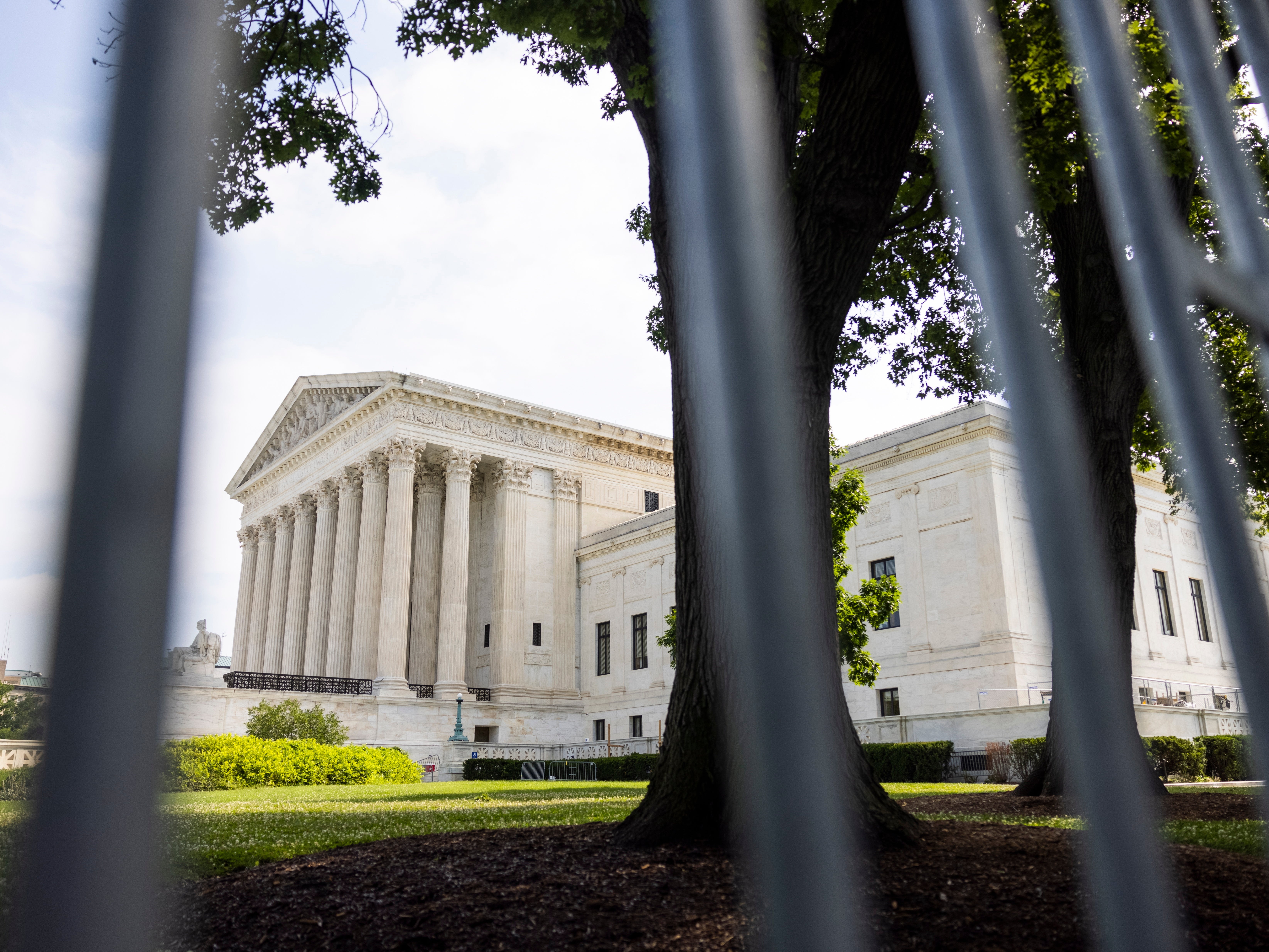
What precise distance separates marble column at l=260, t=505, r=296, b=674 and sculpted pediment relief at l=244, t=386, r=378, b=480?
3692mm

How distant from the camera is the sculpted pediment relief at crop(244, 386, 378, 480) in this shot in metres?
47.7

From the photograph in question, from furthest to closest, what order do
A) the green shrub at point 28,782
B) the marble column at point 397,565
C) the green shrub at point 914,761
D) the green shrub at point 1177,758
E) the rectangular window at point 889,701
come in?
the marble column at point 397,565 → the rectangular window at point 889,701 → the green shrub at point 914,761 → the green shrub at point 1177,758 → the green shrub at point 28,782

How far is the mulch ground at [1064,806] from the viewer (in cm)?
1010

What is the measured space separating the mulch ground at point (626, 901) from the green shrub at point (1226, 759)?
60.7 ft

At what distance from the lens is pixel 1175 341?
286cm

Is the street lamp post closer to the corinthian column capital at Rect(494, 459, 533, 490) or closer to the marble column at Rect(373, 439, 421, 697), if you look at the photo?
the marble column at Rect(373, 439, 421, 697)

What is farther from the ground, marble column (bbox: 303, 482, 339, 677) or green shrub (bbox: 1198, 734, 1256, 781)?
marble column (bbox: 303, 482, 339, 677)

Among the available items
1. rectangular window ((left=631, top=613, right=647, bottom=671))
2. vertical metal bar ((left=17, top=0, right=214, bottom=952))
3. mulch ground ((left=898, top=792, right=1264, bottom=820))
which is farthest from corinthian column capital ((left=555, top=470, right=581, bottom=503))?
vertical metal bar ((left=17, top=0, right=214, bottom=952))

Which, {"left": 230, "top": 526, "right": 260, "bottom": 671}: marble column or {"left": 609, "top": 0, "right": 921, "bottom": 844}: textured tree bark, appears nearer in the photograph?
{"left": 609, "top": 0, "right": 921, "bottom": 844}: textured tree bark

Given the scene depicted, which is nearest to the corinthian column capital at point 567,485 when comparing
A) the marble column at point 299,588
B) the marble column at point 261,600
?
the marble column at point 299,588

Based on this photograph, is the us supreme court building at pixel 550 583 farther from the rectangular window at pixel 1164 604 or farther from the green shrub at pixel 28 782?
the green shrub at pixel 28 782

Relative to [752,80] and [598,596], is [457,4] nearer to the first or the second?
[752,80]

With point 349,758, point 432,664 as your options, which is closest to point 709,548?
point 349,758

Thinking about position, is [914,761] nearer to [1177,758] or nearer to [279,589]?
[1177,758]
